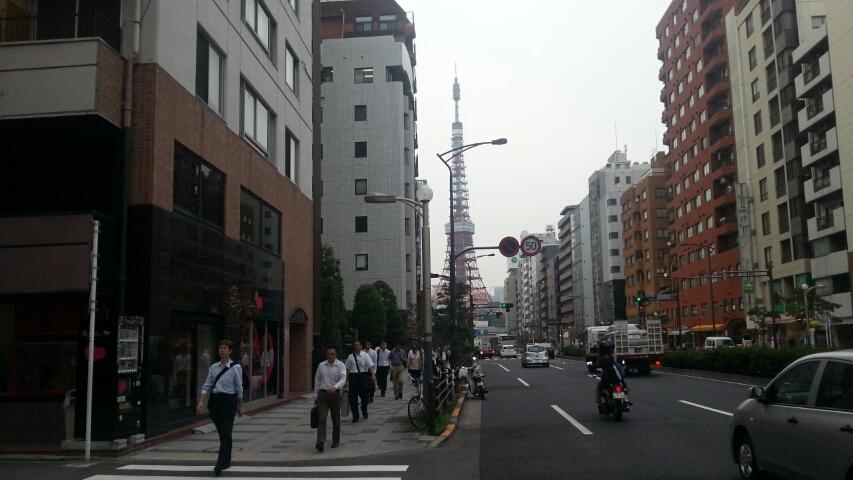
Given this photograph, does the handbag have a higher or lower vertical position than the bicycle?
higher

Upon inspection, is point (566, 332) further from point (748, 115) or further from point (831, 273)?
point (831, 273)

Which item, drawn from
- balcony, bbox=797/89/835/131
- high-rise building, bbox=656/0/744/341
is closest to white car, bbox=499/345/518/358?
high-rise building, bbox=656/0/744/341

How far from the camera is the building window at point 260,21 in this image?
19469 millimetres

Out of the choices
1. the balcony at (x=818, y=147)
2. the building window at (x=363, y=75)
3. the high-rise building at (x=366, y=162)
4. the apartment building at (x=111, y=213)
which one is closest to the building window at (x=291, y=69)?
the apartment building at (x=111, y=213)

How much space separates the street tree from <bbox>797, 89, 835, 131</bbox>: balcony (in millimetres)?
31750

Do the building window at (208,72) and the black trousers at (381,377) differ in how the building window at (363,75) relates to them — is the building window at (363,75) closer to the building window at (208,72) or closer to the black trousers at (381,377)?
the black trousers at (381,377)

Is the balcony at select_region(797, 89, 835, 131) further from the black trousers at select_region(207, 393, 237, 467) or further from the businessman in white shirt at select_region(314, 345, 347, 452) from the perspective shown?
the black trousers at select_region(207, 393, 237, 467)

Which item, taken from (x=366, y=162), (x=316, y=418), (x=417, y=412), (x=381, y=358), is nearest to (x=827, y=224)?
(x=366, y=162)

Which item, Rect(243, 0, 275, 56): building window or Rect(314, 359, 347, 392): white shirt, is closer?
Rect(314, 359, 347, 392): white shirt

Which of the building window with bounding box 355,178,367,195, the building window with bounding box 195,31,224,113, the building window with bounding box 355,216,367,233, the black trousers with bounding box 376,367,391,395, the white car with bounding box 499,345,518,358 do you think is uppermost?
the building window with bounding box 355,178,367,195

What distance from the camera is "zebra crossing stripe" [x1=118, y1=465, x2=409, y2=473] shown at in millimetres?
10062

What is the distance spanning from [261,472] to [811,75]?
50.7 meters

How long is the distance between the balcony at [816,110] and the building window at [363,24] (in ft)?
122

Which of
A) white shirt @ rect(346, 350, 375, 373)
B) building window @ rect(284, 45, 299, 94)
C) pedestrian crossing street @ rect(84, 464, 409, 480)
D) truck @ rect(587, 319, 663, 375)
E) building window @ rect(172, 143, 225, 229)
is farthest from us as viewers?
truck @ rect(587, 319, 663, 375)
